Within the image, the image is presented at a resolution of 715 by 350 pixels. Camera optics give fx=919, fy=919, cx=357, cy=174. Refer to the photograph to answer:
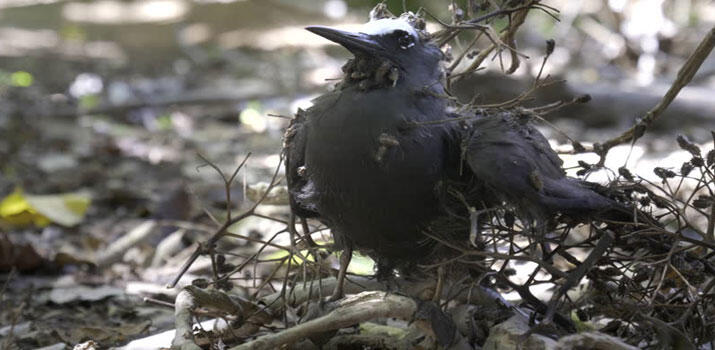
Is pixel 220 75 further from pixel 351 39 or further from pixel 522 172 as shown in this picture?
pixel 522 172

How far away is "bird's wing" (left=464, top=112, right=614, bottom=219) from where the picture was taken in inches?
91.2

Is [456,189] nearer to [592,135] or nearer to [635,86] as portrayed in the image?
[592,135]

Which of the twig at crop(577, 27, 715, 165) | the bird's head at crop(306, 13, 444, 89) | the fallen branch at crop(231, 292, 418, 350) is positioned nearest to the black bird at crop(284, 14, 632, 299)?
the bird's head at crop(306, 13, 444, 89)

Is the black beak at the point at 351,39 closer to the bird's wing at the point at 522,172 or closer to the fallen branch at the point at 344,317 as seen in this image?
the bird's wing at the point at 522,172

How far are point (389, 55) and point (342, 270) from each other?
0.63 m

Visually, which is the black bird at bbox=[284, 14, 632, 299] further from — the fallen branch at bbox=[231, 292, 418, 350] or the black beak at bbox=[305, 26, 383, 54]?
the fallen branch at bbox=[231, 292, 418, 350]

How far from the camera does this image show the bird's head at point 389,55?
2447 millimetres

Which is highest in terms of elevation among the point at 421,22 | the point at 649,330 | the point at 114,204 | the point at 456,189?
the point at 421,22

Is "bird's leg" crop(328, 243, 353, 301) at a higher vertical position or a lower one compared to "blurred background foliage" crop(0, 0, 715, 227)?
higher

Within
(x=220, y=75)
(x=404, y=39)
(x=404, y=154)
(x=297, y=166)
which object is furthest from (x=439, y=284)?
(x=220, y=75)

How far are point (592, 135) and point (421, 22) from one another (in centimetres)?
373

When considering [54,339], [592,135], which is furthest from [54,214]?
[592,135]

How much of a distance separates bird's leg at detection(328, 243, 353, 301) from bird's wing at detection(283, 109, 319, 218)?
0.16 metres

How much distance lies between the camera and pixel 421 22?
2.64 meters
